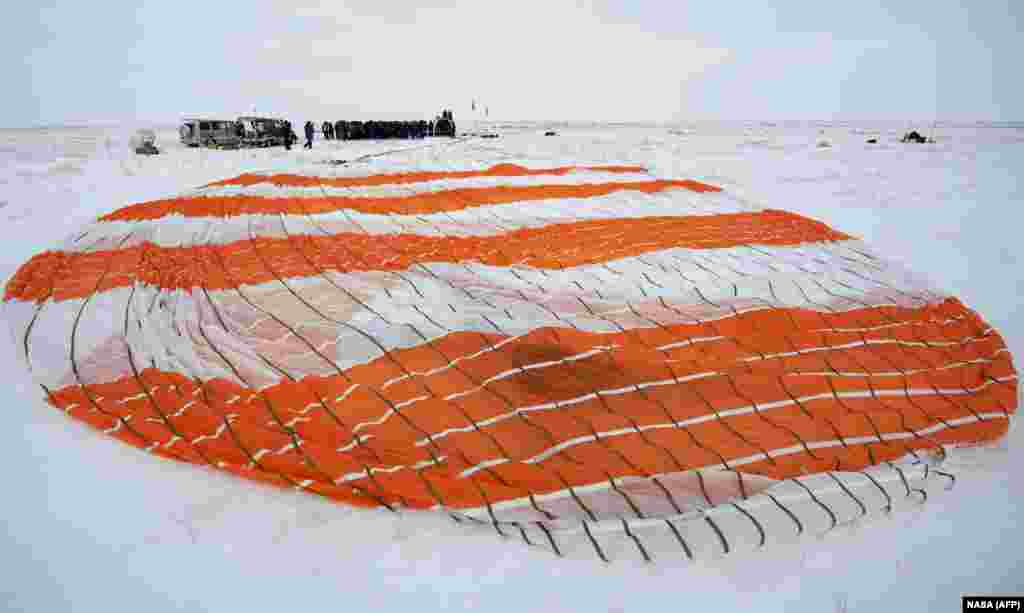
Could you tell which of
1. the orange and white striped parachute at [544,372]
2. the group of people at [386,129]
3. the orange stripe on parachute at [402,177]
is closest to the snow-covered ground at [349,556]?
the orange and white striped parachute at [544,372]

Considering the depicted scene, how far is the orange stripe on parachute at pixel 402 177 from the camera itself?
14.3 ft

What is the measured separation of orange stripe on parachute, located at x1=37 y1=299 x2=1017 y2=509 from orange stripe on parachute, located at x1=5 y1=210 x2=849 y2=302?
87 cm

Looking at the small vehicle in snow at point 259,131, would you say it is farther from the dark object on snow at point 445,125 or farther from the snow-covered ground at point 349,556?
the snow-covered ground at point 349,556

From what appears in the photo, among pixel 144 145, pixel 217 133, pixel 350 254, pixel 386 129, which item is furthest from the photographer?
pixel 386 129

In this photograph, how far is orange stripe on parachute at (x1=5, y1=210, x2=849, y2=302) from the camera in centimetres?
257

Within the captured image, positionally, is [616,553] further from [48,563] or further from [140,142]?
[140,142]

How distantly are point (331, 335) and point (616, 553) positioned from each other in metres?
1.29

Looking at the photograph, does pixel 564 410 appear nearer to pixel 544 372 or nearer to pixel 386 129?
pixel 544 372

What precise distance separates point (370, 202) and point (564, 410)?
2675 millimetres

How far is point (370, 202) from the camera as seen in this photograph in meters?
3.74

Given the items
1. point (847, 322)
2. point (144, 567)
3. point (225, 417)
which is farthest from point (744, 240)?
point (144, 567)

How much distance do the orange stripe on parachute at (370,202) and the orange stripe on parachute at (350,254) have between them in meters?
0.55

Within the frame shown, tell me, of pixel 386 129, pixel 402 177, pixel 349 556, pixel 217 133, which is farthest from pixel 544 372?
pixel 386 129

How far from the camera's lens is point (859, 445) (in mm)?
1492
